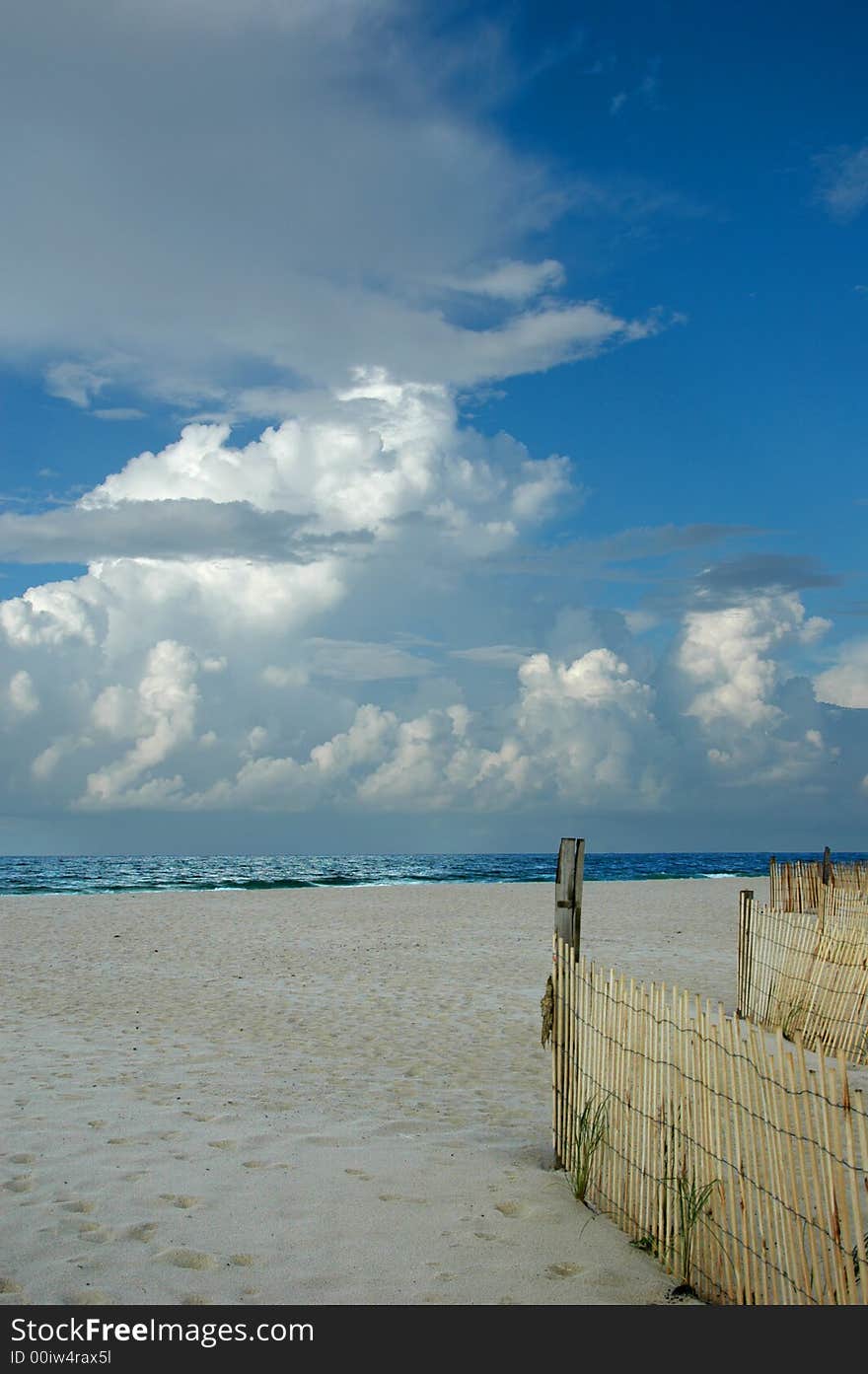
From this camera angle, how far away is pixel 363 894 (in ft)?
105

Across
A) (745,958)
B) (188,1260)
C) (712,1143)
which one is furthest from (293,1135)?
(745,958)

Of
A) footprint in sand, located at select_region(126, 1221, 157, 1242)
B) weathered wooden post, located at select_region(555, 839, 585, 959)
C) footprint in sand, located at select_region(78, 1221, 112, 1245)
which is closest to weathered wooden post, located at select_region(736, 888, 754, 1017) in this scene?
weathered wooden post, located at select_region(555, 839, 585, 959)

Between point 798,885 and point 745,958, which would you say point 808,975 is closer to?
point 745,958

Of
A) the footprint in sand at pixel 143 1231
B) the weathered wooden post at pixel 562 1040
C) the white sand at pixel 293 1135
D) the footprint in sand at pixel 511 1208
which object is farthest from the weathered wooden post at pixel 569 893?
the footprint in sand at pixel 143 1231

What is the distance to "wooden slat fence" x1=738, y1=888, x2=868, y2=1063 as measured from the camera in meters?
8.65

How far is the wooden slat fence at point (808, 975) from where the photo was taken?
8648mm

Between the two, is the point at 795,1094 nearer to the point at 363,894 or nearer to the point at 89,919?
the point at 89,919

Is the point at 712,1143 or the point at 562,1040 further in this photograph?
the point at 562,1040

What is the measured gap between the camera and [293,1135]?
6227 mm

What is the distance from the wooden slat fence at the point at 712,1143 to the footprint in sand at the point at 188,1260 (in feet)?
6.11

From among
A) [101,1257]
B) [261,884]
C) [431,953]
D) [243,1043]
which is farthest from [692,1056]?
[261,884]

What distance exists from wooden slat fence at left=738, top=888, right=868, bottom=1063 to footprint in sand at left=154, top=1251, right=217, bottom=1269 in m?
6.14

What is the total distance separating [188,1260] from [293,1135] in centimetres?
197
